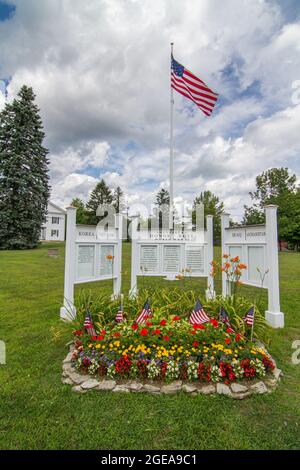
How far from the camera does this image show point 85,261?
13.7 feet

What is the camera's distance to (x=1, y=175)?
18297 millimetres

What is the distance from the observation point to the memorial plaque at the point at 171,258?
4.91 m

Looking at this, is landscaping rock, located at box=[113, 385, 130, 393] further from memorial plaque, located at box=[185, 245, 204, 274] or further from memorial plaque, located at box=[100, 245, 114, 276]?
memorial plaque, located at box=[185, 245, 204, 274]

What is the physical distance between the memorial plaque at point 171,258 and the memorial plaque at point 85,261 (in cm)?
156

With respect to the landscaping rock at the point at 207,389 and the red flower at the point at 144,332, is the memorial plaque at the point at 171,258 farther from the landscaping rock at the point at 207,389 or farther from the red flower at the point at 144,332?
the landscaping rock at the point at 207,389

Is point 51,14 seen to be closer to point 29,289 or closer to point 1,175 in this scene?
point 29,289

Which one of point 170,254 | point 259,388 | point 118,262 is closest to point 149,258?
point 170,254

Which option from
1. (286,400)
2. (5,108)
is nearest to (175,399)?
(286,400)

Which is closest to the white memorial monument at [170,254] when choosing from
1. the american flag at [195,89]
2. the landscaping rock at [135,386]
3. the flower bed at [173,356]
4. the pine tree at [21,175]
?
the flower bed at [173,356]

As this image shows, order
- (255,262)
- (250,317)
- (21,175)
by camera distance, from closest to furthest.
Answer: (250,317) < (255,262) < (21,175)

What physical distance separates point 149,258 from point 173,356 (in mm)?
2745

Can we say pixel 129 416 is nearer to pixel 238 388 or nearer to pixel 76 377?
pixel 76 377

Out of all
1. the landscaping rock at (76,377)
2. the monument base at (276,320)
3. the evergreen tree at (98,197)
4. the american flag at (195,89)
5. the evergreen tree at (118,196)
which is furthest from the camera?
the evergreen tree at (118,196)

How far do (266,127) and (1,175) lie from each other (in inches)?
756
